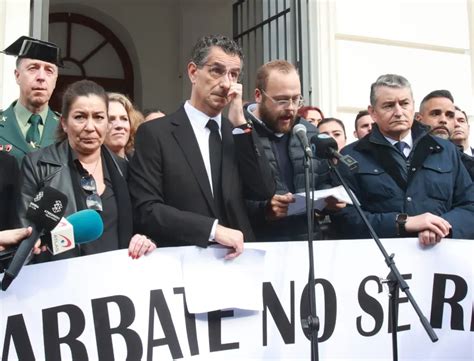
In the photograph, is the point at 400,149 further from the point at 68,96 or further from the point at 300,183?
the point at 68,96

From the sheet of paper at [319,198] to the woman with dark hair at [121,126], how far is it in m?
1.20

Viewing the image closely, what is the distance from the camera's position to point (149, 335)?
292 centimetres

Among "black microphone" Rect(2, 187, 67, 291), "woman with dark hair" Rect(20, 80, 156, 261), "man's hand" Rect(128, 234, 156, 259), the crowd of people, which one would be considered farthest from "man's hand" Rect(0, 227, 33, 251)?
"man's hand" Rect(128, 234, 156, 259)

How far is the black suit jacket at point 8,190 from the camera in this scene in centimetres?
301

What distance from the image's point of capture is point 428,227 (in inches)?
133

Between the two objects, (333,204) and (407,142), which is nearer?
(333,204)

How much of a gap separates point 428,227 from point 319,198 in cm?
61

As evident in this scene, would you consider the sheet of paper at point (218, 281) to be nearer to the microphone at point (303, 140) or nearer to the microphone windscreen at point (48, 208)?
the microphone at point (303, 140)

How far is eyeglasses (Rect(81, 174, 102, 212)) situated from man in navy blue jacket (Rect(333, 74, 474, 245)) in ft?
3.92

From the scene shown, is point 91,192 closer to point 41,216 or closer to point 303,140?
point 41,216

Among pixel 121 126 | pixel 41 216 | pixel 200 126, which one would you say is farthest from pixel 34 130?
pixel 41 216

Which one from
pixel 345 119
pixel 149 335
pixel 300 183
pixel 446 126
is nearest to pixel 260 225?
pixel 300 183

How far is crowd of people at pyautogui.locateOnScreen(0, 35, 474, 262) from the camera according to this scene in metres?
3.06

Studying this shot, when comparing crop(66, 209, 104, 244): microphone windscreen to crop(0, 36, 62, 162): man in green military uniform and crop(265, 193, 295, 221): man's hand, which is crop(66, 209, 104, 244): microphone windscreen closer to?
crop(265, 193, 295, 221): man's hand
